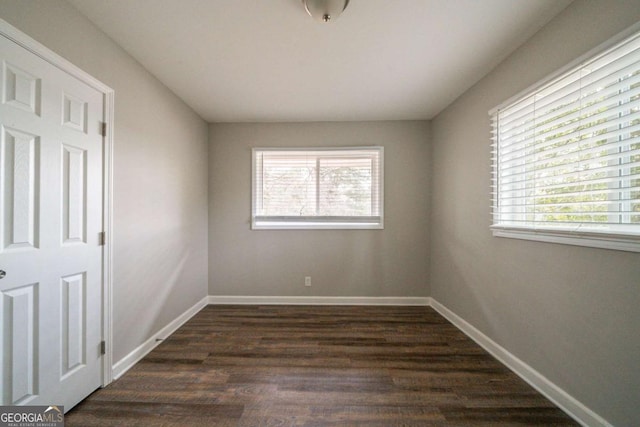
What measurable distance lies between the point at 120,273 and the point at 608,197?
332 cm

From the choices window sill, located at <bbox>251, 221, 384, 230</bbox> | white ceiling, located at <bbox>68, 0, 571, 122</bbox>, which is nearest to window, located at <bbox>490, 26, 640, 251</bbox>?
white ceiling, located at <bbox>68, 0, 571, 122</bbox>

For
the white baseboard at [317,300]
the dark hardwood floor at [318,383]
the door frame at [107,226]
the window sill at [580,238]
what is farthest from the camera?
the white baseboard at [317,300]

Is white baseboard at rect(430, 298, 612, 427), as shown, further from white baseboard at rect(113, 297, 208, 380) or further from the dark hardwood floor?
white baseboard at rect(113, 297, 208, 380)

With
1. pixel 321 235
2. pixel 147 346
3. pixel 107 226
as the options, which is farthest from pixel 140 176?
pixel 321 235

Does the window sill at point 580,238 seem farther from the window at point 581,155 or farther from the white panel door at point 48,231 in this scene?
the white panel door at point 48,231

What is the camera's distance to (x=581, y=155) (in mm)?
1632

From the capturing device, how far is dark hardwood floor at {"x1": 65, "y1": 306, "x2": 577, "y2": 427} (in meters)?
1.66

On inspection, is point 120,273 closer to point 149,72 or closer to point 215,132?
point 149,72

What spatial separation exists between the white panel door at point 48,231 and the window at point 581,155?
3148 mm

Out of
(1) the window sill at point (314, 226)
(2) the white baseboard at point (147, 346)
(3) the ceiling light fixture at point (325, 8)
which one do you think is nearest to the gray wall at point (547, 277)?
(1) the window sill at point (314, 226)

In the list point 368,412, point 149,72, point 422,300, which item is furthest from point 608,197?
point 149,72

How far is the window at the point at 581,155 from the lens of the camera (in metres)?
1.40

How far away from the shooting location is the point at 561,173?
1.77 m

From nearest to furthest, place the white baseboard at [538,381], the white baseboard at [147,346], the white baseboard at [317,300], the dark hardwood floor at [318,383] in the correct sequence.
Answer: the white baseboard at [538,381] < the dark hardwood floor at [318,383] < the white baseboard at [147,346] < the white baseboard at [317,300]
